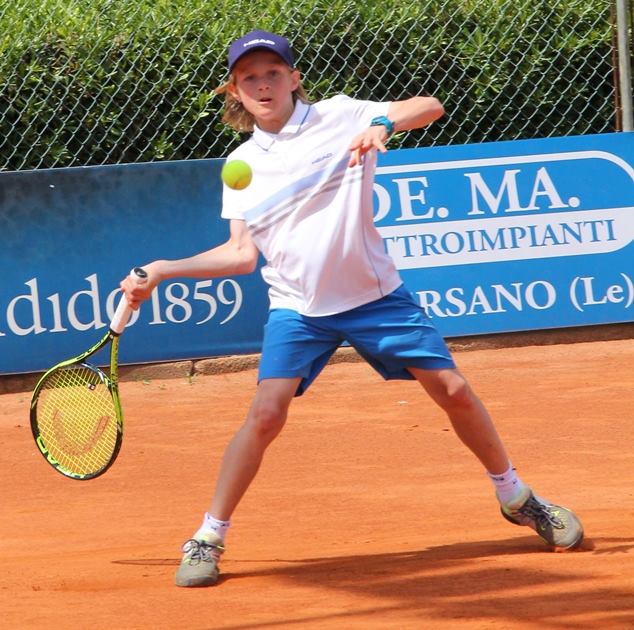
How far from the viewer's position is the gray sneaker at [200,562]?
4191 millimetres

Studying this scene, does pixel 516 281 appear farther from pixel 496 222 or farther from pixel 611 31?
pixel 611 31

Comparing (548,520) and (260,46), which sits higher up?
(260,46)

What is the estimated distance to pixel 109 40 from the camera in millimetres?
8562

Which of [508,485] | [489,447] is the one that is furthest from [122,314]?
[508,485]

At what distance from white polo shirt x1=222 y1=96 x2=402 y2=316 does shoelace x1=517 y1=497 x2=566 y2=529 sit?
887mm

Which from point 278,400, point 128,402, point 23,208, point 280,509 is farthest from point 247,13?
point 278,400

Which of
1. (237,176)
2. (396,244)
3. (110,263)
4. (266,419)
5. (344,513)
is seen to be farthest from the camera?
(396,244)

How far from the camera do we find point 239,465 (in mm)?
4227

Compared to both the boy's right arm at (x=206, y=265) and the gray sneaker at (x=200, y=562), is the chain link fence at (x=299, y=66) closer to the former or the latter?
the boy's right arm at (x=206, y=265)

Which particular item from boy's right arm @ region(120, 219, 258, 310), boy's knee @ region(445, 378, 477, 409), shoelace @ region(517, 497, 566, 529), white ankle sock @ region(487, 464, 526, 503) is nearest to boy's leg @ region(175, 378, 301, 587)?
boy's right arm @ region(120, 219, 258, 310)

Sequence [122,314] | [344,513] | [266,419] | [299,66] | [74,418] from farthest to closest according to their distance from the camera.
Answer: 1. [299,66]
2. [344,513]
3. [74,418]
4. [122,314]
5. [266,419]

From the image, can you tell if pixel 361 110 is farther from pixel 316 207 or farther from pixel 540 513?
pixel 540 513

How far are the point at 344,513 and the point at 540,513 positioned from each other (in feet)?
3.45

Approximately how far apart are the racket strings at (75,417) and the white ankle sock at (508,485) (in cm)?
135
